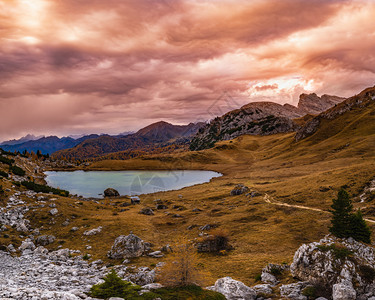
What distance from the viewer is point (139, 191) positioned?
126875 mm

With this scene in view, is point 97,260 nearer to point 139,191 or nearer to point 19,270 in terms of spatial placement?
point 19,270

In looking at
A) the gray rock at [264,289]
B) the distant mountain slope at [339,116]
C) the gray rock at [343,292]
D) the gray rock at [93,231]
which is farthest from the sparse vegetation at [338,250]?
the distant mountain slope at [339,116]

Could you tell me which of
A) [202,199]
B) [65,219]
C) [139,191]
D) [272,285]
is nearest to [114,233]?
[65,219]

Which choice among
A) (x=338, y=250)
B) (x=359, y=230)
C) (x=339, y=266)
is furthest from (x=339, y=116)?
(x=339, y=266)

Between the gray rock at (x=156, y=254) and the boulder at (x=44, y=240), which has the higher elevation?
the boulder at (x=44, y=240)

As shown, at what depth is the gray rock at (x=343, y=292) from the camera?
15609mm

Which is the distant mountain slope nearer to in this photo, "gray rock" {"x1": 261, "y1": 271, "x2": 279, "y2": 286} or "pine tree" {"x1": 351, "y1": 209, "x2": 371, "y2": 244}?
"pine tree" {"x1": 351, "y1": 209, "x2": 371, "y2": 244}

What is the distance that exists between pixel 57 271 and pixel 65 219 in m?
25.2

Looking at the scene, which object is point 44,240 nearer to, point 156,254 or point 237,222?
point 156,254

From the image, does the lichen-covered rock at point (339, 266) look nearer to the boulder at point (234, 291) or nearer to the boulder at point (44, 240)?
the boulder at point (234, 291)

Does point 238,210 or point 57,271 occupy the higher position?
point 57,271

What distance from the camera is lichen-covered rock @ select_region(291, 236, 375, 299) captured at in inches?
651

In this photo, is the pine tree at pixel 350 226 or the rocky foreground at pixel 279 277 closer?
the rocky foreground at pixel 279 277

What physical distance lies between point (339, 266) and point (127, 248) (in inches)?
1044
